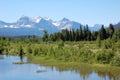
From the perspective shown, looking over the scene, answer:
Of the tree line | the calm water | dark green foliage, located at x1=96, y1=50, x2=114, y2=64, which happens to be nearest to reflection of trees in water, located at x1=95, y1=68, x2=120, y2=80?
the calm water

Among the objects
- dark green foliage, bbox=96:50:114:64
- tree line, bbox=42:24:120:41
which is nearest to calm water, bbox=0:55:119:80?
dark green foliage, bbox=96:50:114:64

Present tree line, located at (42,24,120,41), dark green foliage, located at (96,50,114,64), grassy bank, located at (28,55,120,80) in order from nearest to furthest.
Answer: grassy bank, located at (28,55,120,80) → dark green foliage, located at (96,50,114,64) → tree line, located at (42,24,120,41)

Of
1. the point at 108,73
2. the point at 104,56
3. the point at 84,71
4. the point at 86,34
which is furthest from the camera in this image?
the point at 86,34

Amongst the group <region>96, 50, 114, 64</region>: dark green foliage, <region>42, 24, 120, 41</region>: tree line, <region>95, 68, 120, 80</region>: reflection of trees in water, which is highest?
<region>42, 24, 120, 41</region>: tree line

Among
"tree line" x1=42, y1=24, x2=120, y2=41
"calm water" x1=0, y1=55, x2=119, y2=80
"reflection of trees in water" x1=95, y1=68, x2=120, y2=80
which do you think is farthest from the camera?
"tree line" x1=42, y1=24, x2=120, y2=41

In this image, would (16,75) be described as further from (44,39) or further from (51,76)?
(44,39)

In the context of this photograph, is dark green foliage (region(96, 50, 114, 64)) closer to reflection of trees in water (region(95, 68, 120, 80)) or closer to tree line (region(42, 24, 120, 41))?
reflection of trees in water (region(95, 68, 120, 80))

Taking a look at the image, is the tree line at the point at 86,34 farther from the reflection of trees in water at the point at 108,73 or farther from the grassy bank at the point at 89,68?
the reflection of trees in water at the point at 108,73

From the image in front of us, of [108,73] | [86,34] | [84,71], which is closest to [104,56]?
[84,71]

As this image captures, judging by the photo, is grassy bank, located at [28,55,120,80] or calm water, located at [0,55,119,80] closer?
calm water, located at [0,55,119,80]

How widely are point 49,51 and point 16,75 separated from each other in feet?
125

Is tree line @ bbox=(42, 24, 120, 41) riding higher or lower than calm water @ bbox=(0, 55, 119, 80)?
higher

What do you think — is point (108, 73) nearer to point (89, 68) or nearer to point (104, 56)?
point (89, 68)

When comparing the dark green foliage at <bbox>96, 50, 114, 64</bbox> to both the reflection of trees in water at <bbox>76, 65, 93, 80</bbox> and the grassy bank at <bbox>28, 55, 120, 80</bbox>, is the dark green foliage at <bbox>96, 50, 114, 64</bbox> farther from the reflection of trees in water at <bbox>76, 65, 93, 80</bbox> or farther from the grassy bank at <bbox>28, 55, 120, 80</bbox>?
the reflection of trees in water at <bbox>76, 65, 93, 80</bbox>
